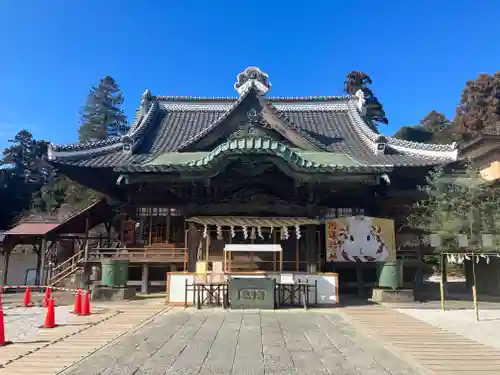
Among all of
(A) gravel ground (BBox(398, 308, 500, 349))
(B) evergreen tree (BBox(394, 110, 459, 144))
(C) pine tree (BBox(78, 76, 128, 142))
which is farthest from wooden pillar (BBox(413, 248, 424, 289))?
(C) pine tree (BBox(78, 76, 128, 142))

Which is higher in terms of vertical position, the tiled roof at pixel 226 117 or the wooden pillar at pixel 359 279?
the tiled roof at pixel 226 117

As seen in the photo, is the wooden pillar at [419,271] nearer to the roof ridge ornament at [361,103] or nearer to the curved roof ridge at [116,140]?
the roof ridge ornament at [361,103]

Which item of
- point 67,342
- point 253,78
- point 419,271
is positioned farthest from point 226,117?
point 67,342

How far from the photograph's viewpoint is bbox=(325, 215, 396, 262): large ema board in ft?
50.5

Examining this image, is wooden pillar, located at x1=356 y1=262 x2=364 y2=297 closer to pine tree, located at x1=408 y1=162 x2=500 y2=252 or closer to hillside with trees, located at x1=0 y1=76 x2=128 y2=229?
pine tree, located at x1=408 y1=162 x2=500 y2=252

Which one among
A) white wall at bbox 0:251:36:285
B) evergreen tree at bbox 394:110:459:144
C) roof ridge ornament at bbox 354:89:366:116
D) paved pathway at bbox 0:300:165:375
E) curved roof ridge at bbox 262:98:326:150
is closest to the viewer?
paved pathway at bbox 0:300:165:375

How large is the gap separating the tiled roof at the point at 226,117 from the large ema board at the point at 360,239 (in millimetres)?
2732

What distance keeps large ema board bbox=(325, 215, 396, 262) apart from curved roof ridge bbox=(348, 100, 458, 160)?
365 cm

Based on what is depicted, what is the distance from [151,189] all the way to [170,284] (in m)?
4.47

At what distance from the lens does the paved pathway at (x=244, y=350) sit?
5961 millimetres

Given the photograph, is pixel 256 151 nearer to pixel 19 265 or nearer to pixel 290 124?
pixel 290 124

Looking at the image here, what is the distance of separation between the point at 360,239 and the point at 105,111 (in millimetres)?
63372

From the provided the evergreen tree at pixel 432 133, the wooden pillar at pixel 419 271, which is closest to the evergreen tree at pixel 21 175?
the wooden pillar at pixel 419 271

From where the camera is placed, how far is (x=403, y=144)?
1761 cm
